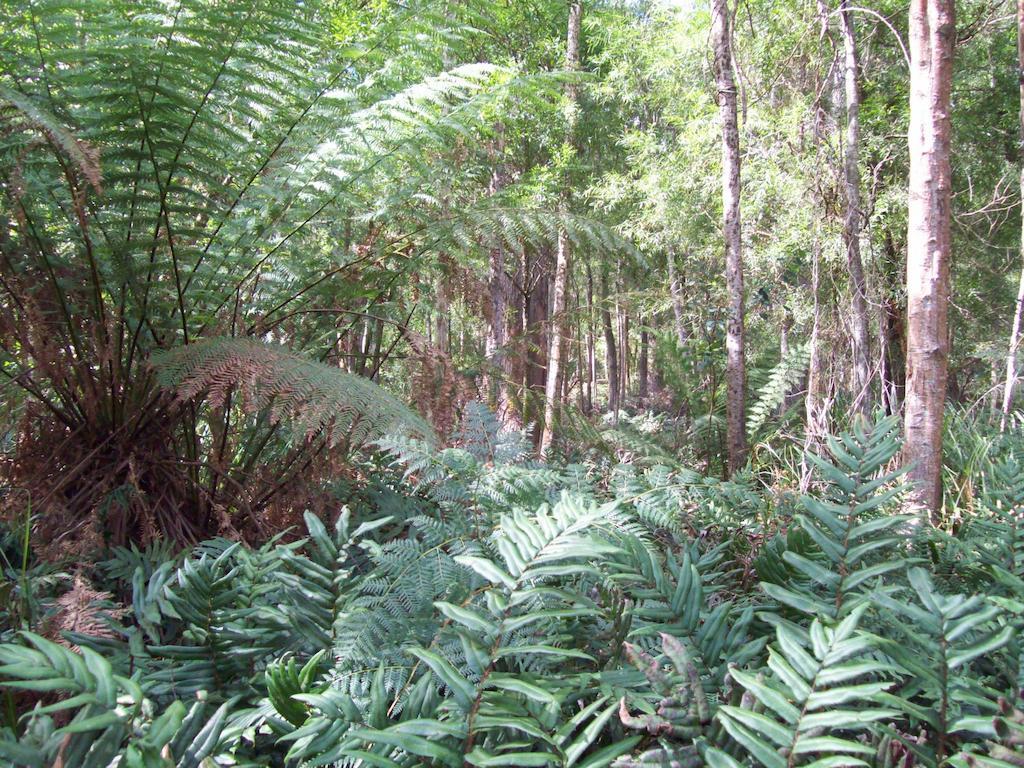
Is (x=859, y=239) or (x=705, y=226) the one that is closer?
(x=859, y=239)

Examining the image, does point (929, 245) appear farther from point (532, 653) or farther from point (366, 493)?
point (532, 653)

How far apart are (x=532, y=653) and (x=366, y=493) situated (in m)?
1.20

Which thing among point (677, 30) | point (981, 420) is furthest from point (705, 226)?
A: point (981, 420)

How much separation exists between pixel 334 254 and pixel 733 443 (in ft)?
10.3

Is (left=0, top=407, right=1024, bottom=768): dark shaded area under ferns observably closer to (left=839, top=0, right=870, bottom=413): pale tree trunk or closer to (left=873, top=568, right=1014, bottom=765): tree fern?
(left=873, top=568, right=1014, bottom=765): tree fern

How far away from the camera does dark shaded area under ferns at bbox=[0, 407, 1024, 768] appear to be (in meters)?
0.66

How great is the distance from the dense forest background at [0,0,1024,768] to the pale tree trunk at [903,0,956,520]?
1cm

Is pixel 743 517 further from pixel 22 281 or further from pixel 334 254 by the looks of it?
pixel 22 281

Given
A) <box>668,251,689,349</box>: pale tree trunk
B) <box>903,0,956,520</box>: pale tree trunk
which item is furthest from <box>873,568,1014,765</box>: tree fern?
<box>668,251,689,349</box>: pale tree trunk

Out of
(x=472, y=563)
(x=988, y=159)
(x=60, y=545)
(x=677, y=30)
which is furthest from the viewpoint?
(x=677, y=30)

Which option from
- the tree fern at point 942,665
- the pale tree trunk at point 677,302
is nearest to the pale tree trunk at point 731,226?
the pale tree trunk at point 677,302

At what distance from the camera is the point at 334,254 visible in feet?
7.36

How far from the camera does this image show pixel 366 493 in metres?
2.02

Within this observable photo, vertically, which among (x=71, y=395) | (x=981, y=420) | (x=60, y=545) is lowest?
(x=981, y=420)
